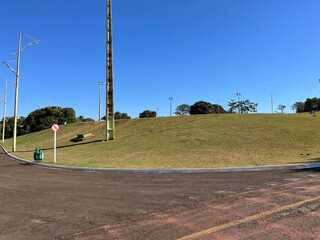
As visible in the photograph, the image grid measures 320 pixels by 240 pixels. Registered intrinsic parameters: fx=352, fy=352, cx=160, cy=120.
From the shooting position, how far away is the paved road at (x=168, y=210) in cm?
598

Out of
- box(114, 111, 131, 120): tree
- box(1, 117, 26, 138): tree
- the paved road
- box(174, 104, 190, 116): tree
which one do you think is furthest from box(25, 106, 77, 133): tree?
the paved road

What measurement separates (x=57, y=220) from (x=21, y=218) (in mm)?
856

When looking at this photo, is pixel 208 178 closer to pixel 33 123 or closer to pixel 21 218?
pixel 21 218

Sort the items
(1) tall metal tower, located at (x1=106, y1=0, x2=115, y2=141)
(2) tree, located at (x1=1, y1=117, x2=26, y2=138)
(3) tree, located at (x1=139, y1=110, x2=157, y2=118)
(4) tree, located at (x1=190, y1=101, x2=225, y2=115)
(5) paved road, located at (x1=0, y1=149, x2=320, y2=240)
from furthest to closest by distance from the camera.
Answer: (3) tree, located at (x1=139, y1=110, x2=157, y2=118)
(2) tree, located at (x1=1, y1=117, x2=26, y2=138)
(4) tree, located at (x1=190, y1=101, x2=225, y2=115)
(1) tall metal tower, located at (x1=106, y1=0, x2=115, y2=141)
(5) paved road, located at (x1=0, y1=149, x2=320, y2=240)

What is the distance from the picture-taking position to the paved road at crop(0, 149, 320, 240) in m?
5.98

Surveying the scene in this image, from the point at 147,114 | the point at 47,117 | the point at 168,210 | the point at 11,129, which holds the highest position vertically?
the point at 147,114

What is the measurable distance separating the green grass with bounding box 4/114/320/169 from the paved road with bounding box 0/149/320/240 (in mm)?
6614

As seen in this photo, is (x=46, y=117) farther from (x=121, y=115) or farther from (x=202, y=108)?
(x=202, y=108)

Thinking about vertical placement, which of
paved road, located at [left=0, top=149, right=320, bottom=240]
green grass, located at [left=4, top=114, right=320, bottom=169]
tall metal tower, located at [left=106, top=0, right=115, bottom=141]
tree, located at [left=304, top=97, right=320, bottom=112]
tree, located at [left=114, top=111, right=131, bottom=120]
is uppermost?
tree, located at [left=304, top=97, right=320, bottom=112]

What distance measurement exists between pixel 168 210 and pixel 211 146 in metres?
18.9

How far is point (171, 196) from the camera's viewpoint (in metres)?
9.26

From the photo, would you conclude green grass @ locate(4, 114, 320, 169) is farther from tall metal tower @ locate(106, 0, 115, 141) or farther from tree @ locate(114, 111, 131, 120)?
tree @ locate(114, 111, 131, 120)

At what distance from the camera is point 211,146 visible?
26.1 meters

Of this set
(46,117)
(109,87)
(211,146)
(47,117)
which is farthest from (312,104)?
(211,146)
